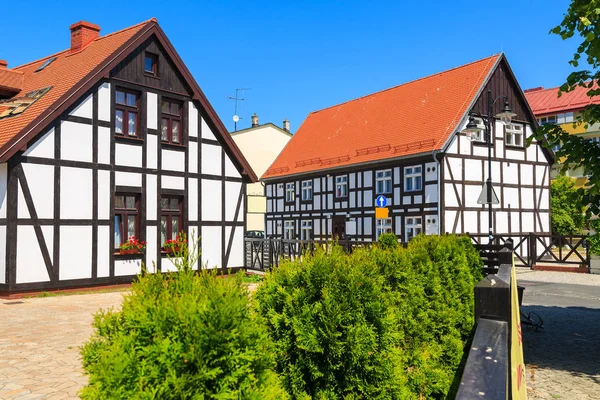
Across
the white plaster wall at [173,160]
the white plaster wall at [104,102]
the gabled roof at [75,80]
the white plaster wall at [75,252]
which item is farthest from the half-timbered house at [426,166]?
the white plaster wall at [75,252]

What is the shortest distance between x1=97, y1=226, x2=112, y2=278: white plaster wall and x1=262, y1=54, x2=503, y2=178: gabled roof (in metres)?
15.5

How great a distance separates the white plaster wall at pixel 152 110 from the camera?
18.2 m

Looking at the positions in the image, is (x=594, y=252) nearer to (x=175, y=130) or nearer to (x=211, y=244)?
(x=211, y=244)

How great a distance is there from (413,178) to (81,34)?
1656cm

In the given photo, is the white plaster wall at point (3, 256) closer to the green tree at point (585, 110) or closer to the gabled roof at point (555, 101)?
the green tree at point (585, 110)

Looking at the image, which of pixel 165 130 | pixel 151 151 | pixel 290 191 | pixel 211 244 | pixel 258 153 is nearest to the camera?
pixel 151 151

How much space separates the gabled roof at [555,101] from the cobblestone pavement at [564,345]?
39.1 metres

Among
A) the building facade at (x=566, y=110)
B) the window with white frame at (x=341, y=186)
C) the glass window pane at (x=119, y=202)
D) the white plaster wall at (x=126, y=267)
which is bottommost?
the white plaster wall at (x=126, y=267)

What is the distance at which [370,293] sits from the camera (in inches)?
174

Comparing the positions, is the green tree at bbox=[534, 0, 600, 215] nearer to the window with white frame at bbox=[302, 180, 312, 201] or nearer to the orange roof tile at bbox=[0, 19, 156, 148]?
the orange roof tile at bbox=[0, 19, 156, 148]

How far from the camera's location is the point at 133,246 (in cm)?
→ 1730

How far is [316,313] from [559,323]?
30.1 ft

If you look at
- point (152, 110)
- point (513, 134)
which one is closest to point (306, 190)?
point (513, 134)

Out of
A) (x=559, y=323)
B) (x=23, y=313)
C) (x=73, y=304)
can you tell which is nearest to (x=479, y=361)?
(x=559, y=323)
